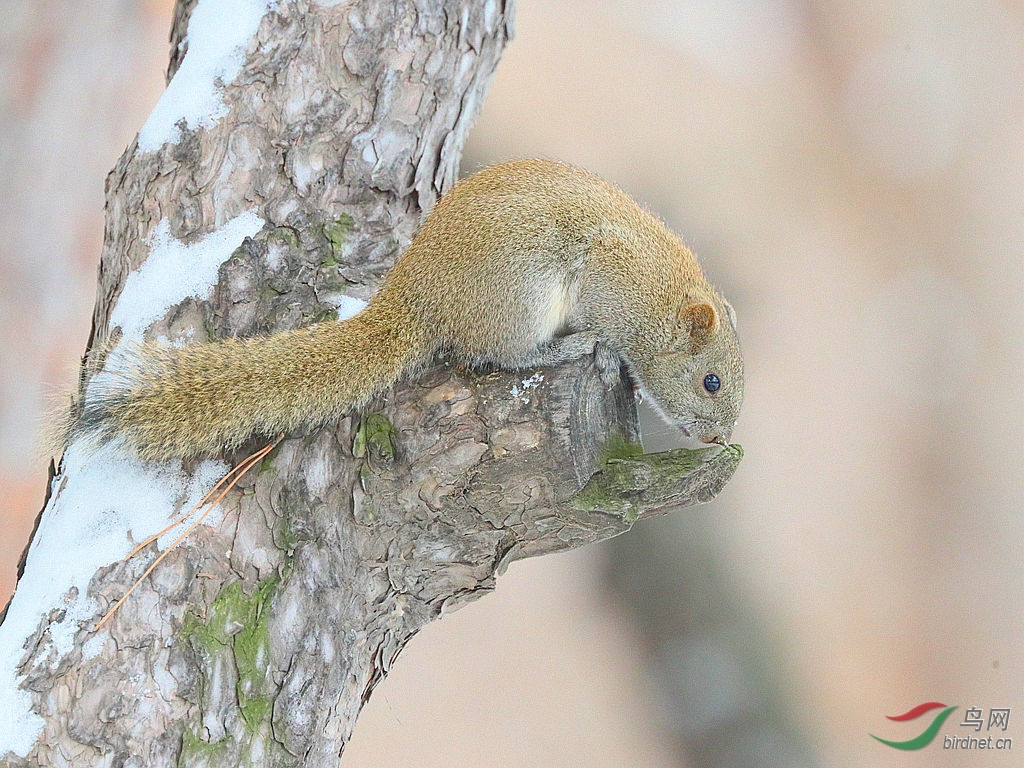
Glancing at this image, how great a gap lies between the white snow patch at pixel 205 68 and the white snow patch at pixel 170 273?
0.81ft

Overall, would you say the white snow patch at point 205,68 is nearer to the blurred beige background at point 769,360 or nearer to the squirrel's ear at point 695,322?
the squirrel's ear at point 695,322

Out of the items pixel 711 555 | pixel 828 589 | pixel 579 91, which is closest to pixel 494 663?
pixel 711 555

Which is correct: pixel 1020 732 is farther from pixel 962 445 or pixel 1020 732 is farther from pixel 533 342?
pixel 533 342

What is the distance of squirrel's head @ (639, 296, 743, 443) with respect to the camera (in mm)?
1815

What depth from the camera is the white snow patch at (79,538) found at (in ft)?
4.22

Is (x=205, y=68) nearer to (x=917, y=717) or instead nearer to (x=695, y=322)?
(x=695, y=322)

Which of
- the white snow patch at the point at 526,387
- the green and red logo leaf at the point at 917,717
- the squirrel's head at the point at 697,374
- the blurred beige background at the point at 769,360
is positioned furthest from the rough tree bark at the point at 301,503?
the green and red logo leaf at the point at 917,717

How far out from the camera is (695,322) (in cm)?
179

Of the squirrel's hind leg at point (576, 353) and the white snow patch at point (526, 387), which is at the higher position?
the white snow patch at point (526, 387)

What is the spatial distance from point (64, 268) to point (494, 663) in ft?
8.31

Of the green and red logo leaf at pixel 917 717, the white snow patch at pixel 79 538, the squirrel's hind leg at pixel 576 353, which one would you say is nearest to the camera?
the white snow patch at pixel 79 538

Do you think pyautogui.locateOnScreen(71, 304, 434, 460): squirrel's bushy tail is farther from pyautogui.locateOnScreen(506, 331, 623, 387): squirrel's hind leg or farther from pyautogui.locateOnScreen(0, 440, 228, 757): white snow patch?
pyautogui.locateOnScreen(506, 331, 623, 387): squirrel's hind leg

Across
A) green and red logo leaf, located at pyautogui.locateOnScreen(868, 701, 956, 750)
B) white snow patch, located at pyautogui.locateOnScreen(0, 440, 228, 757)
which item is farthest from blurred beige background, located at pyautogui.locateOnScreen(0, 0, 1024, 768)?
white snow patch, located at pyautogui.locateOnScreen(0, 440, 228, 757)

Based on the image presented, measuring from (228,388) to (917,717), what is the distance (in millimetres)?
2888
